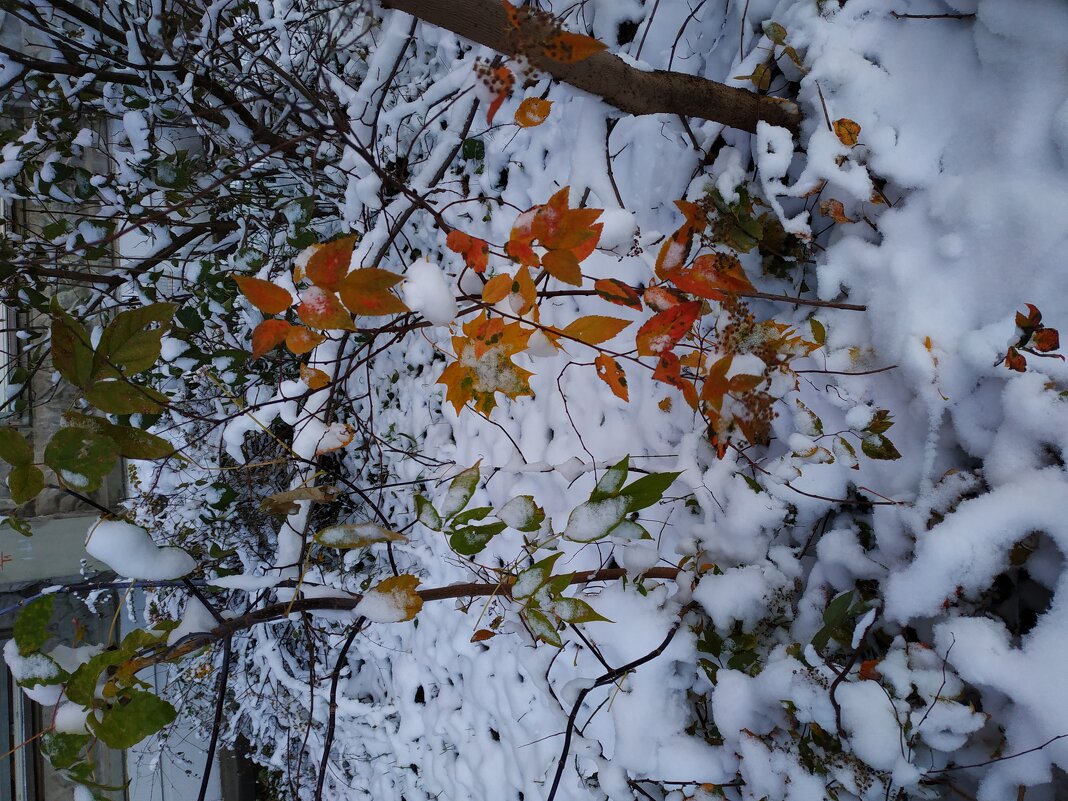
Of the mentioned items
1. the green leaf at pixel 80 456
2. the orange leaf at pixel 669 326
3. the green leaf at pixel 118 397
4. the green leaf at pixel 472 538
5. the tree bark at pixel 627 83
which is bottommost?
the green leaf at pixel 472 538

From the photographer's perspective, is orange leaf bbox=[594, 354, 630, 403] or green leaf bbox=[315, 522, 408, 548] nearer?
green leaf bbox=[315, 522, 408, 548]

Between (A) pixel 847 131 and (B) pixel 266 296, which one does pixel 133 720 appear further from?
(A) pixel 847 131

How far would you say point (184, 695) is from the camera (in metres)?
2.43

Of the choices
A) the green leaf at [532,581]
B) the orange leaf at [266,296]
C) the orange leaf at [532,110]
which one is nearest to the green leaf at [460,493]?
the green leaf at [532,581]

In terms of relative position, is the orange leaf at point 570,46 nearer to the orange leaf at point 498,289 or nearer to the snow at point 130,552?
the orange leaf at point 498,289

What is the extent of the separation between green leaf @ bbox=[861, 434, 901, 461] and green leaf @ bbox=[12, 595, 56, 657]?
939 mm

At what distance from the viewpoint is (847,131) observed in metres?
0.74

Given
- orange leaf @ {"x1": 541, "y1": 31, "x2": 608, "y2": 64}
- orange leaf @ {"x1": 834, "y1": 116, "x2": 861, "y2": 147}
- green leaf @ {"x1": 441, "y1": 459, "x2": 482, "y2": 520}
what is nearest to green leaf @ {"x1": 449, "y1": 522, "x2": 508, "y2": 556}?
green leaf @ {"x1": 441, "y1": 459, "x2": 482, "y2": 520}

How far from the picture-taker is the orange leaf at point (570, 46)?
23.8 inches

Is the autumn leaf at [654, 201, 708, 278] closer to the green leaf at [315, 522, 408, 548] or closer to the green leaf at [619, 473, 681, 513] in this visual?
the green leaf at [619, 473, 681, 513]

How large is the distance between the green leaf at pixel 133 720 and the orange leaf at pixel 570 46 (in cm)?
78

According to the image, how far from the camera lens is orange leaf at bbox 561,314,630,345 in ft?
2.57

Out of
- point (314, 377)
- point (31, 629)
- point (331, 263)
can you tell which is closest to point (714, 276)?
point (331, 263)

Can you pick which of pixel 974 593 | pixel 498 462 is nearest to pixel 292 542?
pixel 498 462
